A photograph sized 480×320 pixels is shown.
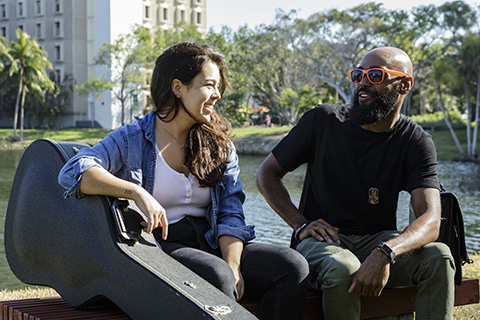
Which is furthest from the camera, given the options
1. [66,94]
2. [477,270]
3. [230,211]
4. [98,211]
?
[66,94]

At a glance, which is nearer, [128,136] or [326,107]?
[128,136]

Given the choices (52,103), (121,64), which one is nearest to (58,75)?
(52,103)

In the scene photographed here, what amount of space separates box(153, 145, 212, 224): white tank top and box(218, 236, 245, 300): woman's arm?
0.63 ft

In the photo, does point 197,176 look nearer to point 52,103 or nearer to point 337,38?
point 337,38

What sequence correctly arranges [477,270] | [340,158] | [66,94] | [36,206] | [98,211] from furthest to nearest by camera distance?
[66,94], [477,270], [340,158], [36,206], [98,211]

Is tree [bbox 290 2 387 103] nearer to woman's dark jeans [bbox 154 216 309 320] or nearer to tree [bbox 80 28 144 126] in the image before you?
tree [bbox 80 28 144 126]

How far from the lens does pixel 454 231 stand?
341cm

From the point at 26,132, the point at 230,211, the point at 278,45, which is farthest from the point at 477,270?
the point at 26,132

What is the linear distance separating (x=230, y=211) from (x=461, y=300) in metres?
1.33

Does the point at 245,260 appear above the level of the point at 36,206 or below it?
below

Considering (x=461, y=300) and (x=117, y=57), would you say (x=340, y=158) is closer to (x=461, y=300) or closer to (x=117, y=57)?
(x=461, y=300)

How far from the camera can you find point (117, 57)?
2133 inches

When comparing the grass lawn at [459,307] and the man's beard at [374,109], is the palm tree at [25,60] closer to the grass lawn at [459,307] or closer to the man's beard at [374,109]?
the grass lawn at [459,307]

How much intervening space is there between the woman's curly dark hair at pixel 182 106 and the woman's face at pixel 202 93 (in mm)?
23
